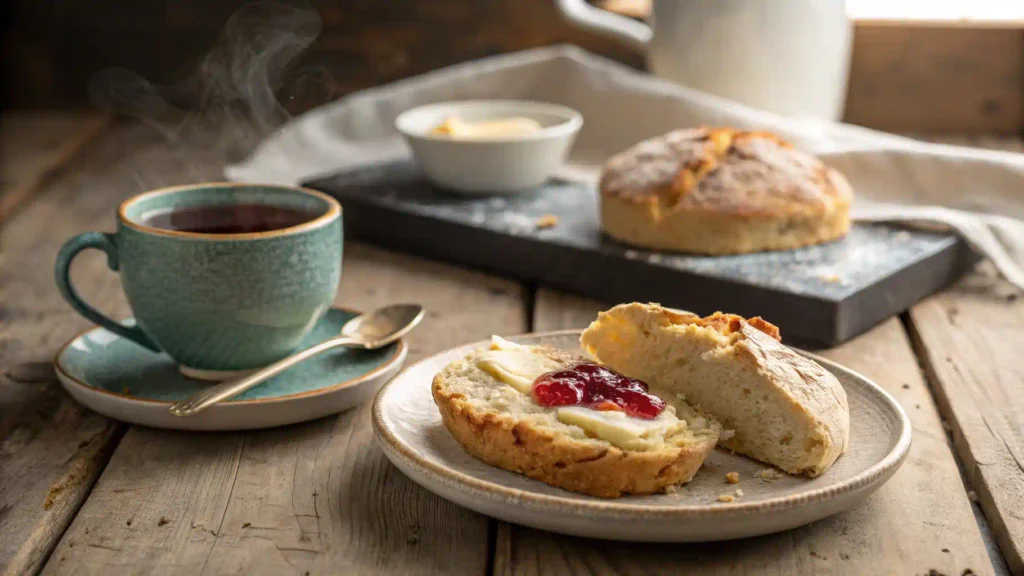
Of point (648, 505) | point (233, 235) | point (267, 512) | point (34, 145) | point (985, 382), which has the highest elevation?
point (233, 235)

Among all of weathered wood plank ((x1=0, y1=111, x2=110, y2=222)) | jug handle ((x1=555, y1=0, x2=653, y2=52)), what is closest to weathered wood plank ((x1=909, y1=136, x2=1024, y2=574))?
jug handle ((x1=555, y1=0, x2=653, y2=52))

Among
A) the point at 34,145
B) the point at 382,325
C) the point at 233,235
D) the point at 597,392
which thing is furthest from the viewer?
the point at 34,145

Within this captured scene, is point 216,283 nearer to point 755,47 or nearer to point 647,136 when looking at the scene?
point 647,136

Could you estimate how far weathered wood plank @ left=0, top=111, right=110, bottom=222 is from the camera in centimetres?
311

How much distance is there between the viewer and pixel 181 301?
166 centimetres

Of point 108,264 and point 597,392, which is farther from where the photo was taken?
point 108,264

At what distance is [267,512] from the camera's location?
1.40 metres

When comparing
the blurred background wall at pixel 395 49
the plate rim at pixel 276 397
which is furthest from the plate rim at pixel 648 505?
the blurred background wall at pixel 395 49

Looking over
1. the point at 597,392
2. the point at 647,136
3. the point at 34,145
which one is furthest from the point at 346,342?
the point at 34,145

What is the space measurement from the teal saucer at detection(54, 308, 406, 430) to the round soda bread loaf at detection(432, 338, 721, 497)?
0.25 meters

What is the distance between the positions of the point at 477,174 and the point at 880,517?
155 cm

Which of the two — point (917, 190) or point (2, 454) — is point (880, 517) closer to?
point (2, 454)

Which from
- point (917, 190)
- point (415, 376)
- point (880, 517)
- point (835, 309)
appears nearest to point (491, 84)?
point (917, 190)

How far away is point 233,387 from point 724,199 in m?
1.16
